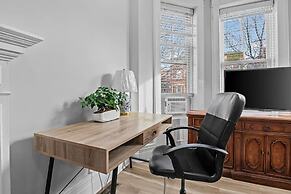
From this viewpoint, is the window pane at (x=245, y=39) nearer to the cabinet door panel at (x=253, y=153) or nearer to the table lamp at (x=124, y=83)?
the cabinet door panel at (x=253, y=153)

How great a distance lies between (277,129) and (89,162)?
2130mm

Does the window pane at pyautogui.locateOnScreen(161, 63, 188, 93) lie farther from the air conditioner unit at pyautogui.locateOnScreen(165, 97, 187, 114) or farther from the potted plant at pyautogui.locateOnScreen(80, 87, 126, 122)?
the potted plant at pyautogui.locateOnScreen(80, 87, 126, 122)

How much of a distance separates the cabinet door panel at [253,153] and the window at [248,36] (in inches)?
48.7

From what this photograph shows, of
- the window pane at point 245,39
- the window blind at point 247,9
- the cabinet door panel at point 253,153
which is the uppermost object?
the window blind at point 247,9

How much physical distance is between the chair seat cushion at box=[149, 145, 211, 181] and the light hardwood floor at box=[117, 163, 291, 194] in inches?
25.7

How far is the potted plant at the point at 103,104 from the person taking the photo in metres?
2.01

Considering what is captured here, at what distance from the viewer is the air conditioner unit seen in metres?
3.48

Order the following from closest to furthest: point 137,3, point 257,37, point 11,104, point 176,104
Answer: point 11,104, point 137,3, point 257,37, point 176,104

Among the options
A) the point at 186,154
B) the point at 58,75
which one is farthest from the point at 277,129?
the point at 58,75

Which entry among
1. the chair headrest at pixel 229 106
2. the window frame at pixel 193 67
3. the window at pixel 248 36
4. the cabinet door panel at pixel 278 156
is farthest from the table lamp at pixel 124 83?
the window at pixel 248 36

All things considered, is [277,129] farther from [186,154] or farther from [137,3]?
[137,3]

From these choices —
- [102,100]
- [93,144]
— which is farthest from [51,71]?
[93,144]

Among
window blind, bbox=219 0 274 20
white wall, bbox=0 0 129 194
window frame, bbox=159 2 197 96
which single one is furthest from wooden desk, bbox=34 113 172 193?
window blind, bbox=219 0 274 20

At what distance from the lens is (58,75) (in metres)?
1.85
